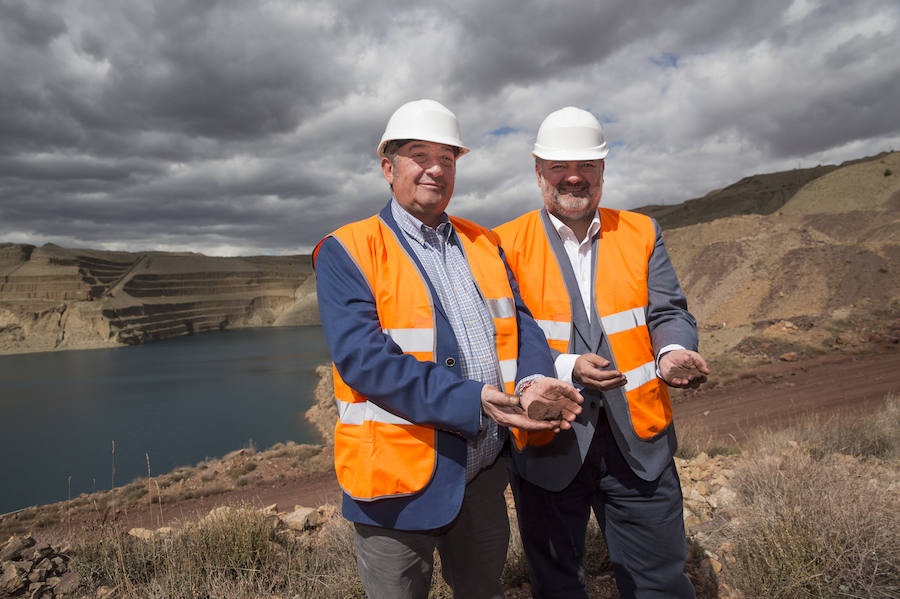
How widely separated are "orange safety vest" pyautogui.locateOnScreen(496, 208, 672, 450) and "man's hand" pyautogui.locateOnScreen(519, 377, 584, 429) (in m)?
0.38

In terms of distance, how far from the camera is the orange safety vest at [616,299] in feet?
6.28

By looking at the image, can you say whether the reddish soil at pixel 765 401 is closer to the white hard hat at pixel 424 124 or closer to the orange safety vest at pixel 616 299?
the orange safety vest at pixel 616 299

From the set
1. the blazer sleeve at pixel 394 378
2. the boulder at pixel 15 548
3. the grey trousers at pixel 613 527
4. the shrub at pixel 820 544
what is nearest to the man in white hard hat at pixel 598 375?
the grey trousers at pixel 613 527

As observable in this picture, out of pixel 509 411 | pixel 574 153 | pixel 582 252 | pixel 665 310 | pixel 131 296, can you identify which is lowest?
pixel 509 411

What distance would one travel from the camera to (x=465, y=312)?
5.88 feet

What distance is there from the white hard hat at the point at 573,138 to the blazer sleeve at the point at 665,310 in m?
0.50

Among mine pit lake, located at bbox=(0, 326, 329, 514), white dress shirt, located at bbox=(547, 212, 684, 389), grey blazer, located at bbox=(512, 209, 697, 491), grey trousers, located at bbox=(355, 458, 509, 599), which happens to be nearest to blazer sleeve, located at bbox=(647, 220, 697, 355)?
grey blazer, located at bbox=(512, 209, 697, 491)

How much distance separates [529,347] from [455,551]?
0.78m

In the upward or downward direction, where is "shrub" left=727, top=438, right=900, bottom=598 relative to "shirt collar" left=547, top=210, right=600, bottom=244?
downward

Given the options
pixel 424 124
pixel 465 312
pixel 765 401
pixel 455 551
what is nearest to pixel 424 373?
pixel 465 312

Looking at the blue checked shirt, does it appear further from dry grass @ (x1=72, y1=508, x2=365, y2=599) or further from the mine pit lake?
the mine pit lake

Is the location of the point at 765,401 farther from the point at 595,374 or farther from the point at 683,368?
the point at 595,374

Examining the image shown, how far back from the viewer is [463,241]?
196 cm

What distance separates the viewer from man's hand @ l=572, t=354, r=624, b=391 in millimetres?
1710
